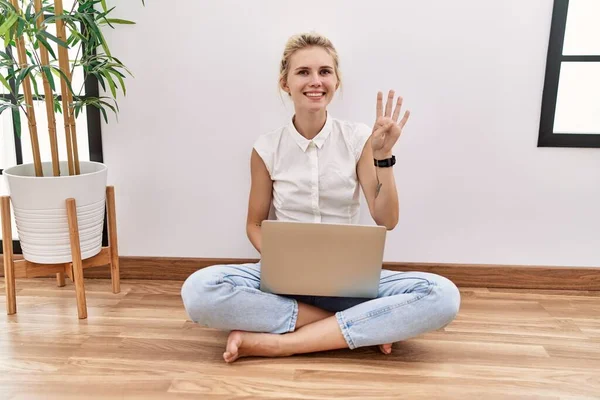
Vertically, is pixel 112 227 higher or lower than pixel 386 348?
higher

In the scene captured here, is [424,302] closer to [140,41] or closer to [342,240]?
[342,240]

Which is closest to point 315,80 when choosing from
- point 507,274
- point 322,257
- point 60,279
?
point 322,257

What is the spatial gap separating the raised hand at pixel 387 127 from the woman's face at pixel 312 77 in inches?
7.3

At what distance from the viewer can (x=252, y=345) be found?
141 centimetres

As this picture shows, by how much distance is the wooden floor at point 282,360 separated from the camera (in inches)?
50.2

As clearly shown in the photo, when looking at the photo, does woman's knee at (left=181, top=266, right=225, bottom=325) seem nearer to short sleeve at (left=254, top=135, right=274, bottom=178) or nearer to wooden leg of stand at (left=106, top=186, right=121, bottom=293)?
short sleeve at (left=254, top=135, right=274, bottom=178)

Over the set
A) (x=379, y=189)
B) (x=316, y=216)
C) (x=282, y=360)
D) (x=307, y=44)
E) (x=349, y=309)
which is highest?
(x=307, y=44)

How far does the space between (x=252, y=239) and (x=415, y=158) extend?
0.71m

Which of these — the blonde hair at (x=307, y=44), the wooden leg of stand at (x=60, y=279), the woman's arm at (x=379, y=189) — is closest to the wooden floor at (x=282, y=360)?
the wooden leg of stand at (x=60, y=279)

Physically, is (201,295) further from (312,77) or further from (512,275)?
(512,275)

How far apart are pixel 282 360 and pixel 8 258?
1022 mm

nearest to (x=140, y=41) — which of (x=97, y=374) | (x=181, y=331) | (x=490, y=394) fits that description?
(x=181, y=331)

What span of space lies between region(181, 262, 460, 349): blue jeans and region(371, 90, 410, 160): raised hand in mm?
398

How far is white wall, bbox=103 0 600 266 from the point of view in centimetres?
183
